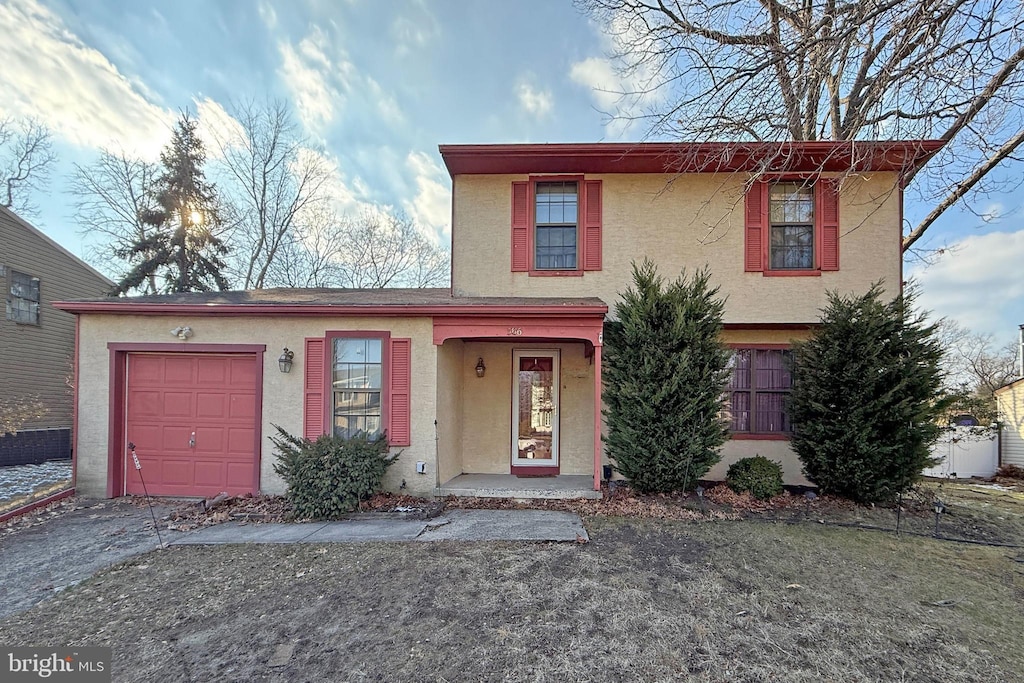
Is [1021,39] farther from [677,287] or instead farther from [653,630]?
[653,630]

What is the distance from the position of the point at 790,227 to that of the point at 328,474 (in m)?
8.29

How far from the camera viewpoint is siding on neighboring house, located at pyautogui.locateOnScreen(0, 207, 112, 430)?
9938 mm

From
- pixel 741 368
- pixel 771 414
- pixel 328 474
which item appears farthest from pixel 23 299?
pixel 771 414

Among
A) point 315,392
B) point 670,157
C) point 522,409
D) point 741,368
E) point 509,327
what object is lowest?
point 522,409

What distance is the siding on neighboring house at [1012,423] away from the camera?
12.1 m

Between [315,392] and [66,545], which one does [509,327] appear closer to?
[315,392]

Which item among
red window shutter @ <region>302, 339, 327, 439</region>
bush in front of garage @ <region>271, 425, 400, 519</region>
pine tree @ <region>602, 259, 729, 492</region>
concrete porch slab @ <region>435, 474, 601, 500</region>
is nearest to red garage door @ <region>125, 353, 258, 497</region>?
red window shutter @ <region>302, 339, 327, 439</region>

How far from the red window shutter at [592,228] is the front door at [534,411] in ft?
5.67

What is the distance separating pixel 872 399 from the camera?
599 centimetres

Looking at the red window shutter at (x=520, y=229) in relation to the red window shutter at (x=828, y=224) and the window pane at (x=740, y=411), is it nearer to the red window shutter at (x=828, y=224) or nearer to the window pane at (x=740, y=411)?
the window pane at (x=740, y=411)

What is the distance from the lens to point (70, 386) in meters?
11.4

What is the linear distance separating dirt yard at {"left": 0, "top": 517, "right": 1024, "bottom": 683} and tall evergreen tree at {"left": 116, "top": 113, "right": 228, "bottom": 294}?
14094 millimetres

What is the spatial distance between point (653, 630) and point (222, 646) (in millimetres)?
3011

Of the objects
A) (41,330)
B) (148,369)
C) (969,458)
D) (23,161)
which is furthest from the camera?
(23,161)
